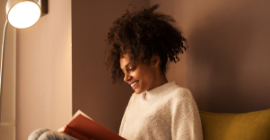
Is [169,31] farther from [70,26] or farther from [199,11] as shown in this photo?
[70,26]

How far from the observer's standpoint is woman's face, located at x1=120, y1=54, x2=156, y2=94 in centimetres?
118

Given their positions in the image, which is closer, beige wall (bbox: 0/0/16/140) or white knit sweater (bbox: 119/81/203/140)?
white knit sweater (bbox: 119/81/203/140)

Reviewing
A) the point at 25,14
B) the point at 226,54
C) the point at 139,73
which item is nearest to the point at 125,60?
the point at 139,73

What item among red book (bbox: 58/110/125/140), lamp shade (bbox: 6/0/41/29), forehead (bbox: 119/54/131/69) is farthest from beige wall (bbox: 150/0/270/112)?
lamp shade (bbox: 6/0/41/29)

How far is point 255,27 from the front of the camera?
1.10m

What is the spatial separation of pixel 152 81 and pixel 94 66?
51cm

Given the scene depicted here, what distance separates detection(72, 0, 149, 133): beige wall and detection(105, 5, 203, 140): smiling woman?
1.03 ft

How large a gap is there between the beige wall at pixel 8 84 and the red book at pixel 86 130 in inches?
47.4

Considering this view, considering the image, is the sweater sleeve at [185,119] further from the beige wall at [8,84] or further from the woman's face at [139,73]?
the beige wall at [8,84]

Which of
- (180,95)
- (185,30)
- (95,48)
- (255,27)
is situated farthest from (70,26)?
(255,27)

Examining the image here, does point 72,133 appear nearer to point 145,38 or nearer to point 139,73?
point 139,73

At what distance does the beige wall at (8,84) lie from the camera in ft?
6.36

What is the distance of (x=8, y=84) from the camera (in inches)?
78.0

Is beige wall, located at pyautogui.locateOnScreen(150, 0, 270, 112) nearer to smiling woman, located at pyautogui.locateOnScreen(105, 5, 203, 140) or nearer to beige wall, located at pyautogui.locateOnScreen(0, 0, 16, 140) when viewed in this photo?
smiling woman, located at pyautogui.locateOnScreen(105, 5, 203, 140)
